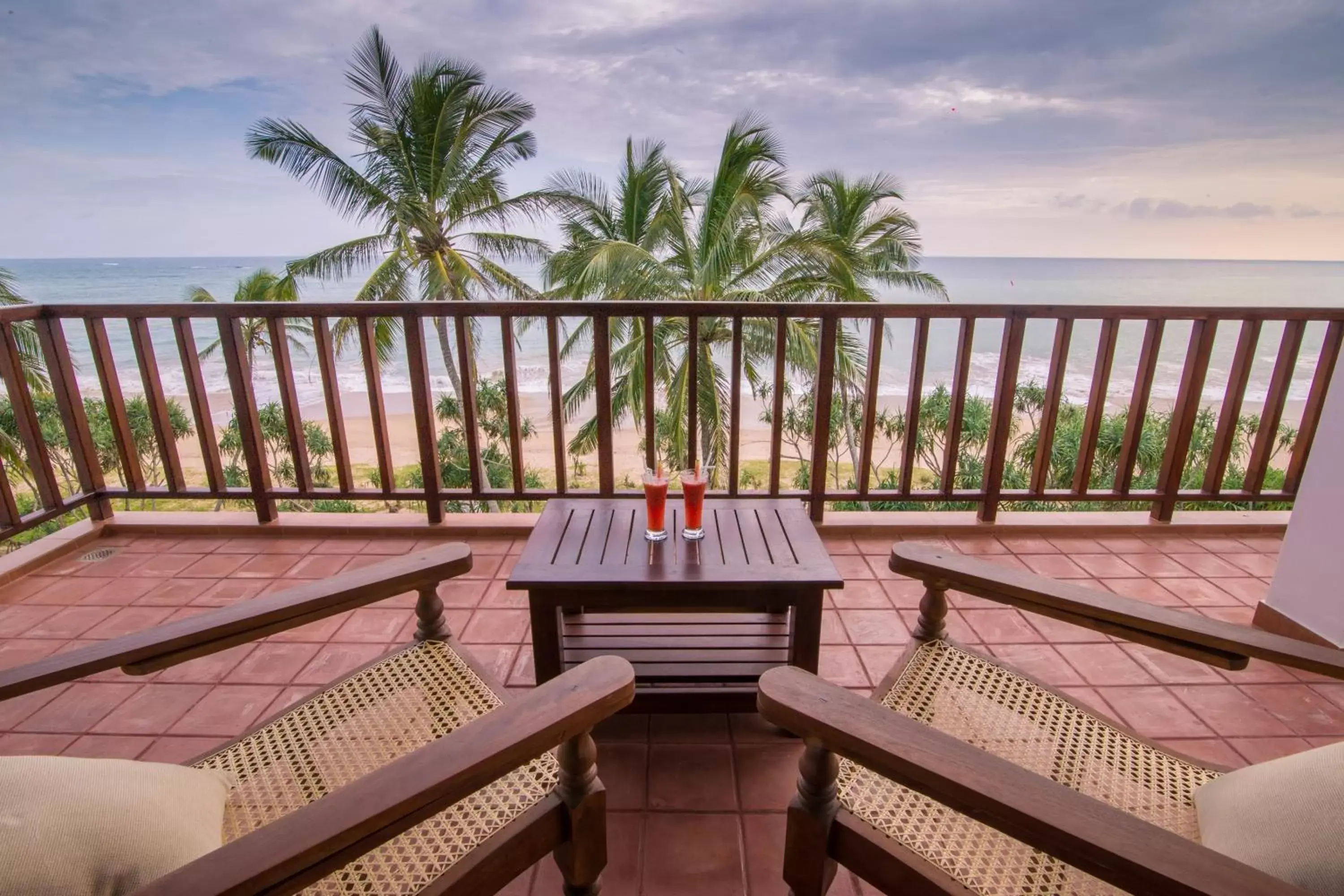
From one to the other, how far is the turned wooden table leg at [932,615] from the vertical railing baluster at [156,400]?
3000 mm

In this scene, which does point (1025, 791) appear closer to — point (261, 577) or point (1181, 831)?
point (1181, 831)

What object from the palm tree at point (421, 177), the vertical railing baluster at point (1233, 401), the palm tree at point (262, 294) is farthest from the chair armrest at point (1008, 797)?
the palm tree at point (262, 294)

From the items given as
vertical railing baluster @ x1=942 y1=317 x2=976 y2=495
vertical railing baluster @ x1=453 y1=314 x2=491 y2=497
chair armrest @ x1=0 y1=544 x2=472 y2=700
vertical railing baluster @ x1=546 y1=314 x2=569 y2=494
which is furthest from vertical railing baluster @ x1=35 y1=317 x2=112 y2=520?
vertical railing baluster @ x1=942 y1=317 x2=976 y2=495

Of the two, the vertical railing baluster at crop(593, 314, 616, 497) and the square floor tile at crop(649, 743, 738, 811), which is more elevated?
the vertical railing baluster at crop(593, 314, 616, 497)

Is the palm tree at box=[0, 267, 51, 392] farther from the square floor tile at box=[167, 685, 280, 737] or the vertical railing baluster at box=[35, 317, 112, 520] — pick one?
the square floor tile at box=[167, 685, 280, 737]

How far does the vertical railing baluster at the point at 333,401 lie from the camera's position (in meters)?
2.64

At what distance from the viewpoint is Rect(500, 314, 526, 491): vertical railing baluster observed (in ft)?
8.64

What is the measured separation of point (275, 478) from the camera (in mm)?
15320

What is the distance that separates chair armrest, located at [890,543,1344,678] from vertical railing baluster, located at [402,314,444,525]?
2111mm

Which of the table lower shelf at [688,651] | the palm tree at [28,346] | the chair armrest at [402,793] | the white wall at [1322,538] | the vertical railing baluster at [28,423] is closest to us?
A: the chair armrest at [402,793]

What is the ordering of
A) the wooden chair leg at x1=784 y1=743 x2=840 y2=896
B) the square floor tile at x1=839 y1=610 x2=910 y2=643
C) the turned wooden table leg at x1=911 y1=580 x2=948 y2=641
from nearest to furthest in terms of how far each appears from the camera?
the wooden chair leg at x1=784 y1=743 x2=840 y2=896, the turned wooden table leg at x1=911 y1=580 x2=948 y2=641, the square floor tile at x1=839 y1=610 x2=910 y2=643

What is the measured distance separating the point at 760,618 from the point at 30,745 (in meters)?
1.99

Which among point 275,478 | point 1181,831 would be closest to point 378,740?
point 1181,831

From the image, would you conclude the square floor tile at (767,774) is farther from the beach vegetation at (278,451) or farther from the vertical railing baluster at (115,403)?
the beach vegetation at (278,451)
